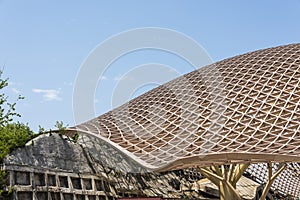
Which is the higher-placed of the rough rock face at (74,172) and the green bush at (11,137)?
the green bush at (11,137)

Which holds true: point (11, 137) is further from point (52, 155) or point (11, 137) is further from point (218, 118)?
point (218, 118)

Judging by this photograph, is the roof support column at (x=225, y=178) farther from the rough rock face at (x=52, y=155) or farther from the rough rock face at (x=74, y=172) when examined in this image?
the rough rock face at (x=52, y=155)

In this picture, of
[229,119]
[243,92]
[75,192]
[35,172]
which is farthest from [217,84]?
[35,172]

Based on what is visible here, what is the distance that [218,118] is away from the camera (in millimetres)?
19891

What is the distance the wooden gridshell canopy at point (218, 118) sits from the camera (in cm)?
1680

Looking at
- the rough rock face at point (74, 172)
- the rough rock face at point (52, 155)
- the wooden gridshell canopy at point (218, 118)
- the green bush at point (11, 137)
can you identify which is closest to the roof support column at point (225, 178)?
the rough rock face at point (74, 172)

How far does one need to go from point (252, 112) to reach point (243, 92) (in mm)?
2059

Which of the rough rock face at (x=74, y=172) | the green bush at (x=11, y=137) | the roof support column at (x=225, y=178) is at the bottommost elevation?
the roof support column at (x=225, y=178)

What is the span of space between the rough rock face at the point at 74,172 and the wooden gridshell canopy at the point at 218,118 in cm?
106

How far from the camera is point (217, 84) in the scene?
23.0m

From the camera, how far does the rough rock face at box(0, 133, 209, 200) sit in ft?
44.5

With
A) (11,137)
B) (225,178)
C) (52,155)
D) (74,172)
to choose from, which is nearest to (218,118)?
(225,178)

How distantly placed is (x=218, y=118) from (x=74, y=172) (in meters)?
7.66

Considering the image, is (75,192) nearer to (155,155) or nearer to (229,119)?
(155,155)
